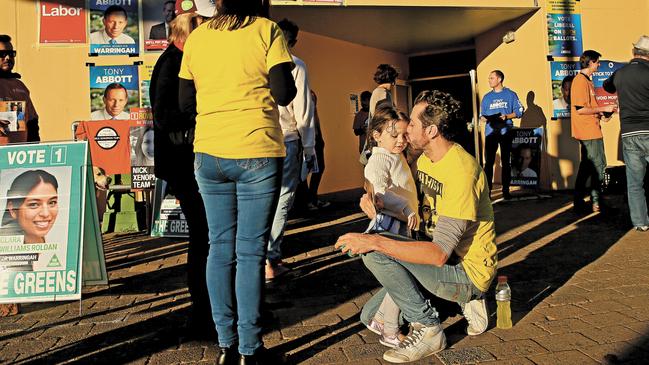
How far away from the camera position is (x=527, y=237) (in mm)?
6266

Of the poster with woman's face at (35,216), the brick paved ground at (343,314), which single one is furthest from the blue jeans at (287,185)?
the poster with woman's face at (35,216)

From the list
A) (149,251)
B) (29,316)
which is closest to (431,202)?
(29,316)

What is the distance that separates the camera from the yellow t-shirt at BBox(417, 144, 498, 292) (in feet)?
9.94

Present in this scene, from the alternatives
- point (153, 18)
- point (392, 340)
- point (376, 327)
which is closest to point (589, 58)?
point (376, 327)

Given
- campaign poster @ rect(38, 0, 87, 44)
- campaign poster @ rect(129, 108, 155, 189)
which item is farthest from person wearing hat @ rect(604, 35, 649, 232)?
campaign poster @ rect(38, 0, 87, 44)

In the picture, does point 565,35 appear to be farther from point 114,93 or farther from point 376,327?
point 376,327

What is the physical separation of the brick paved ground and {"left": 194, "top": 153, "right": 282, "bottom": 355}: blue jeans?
0.43 meters

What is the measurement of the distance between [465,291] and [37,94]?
720 cm

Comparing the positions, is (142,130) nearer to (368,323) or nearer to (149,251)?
(149,251)

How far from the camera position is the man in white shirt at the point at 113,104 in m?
8.42

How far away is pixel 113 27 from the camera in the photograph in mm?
8375

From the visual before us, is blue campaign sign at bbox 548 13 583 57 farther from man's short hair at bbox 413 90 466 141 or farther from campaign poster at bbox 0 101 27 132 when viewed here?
campaign poster at bbox 0 101 27 132

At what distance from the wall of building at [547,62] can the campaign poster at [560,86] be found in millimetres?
88

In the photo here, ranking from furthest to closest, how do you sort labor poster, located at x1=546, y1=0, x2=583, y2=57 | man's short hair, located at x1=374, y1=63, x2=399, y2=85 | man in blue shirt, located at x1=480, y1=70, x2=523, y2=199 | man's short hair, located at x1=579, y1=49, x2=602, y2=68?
labor poster, located at x1=546, y1=0, x2=583, y2=57 < man in blue shirt, located at x1=480, y1=70, x2=523, y2=199 < man's short hair, located at x1=579, y1=49, x2=602, y2=68 < man's short hair, located at x1=374, y1=63, x2=399, y2=85
